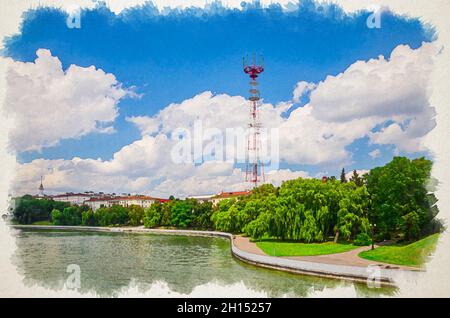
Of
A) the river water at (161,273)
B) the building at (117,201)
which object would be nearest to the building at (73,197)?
the building at (117,201)

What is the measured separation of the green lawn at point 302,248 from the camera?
2217cm

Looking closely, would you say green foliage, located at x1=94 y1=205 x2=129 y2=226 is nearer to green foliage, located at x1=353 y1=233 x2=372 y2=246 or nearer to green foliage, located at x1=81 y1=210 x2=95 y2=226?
green foliage, located at x1=81 y1=210 x2=95 y2=226

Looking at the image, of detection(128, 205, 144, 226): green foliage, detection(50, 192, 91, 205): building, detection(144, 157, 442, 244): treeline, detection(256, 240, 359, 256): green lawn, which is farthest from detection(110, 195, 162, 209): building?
detection(256, 240, 359, 256): green lawn

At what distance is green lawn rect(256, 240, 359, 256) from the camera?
2217cm

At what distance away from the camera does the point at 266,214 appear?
28.1 m

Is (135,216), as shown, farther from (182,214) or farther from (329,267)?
(329,267)

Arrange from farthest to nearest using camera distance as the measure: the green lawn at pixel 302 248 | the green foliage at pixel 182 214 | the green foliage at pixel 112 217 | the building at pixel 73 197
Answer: the building at pixel 73 197 < the green foliage at pixel 112 217 < the green foliage at pixel 182 214 < the green lawn at pixel 302 248

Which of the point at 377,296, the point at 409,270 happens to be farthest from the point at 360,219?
the point at 377,296

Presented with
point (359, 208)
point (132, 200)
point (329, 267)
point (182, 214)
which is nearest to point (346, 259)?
point (329, 267)

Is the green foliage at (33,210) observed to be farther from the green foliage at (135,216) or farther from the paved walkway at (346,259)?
the paved walkway at (346,259)

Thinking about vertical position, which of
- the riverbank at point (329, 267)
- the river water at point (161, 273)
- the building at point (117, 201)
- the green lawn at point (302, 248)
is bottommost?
the river water at point (161, 273)

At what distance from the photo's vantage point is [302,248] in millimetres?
23812
